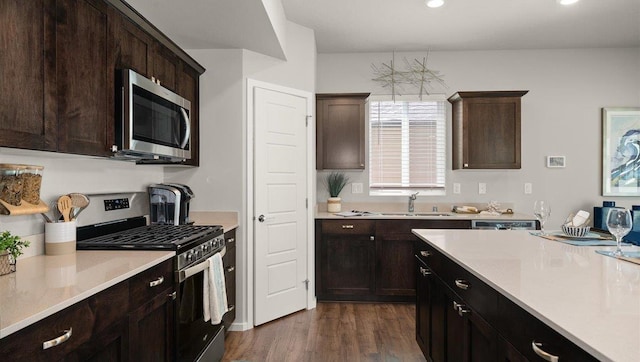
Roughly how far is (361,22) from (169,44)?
72.5 inches

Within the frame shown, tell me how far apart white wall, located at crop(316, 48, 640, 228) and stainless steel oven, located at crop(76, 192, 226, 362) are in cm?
212

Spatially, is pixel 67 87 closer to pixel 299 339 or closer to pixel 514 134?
pixel 299 339

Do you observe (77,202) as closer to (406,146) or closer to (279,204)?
(279,204)

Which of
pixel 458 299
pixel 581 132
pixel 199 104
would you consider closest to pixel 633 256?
pixel 458 299

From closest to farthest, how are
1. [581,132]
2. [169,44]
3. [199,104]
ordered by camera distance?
[169,44]
[199,104]
[581,132]

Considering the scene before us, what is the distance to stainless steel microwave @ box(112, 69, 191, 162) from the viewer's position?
2.00m

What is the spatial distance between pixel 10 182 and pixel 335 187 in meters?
3.02

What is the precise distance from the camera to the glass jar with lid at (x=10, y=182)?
5.50 ft

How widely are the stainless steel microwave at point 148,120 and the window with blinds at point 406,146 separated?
2.34 meters

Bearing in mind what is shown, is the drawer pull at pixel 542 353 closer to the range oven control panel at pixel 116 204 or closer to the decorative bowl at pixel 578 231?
the decorative bowl at pixel 578 231

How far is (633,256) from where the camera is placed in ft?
5.44

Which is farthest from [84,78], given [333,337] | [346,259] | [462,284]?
[346,259]

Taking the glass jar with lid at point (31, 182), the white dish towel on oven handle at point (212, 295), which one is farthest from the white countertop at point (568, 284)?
the glass jar with lid at point (31, 182)

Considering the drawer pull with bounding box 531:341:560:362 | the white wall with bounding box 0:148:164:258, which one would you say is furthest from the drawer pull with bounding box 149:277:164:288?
the drawer pull with bounding box 531:341:560:362
